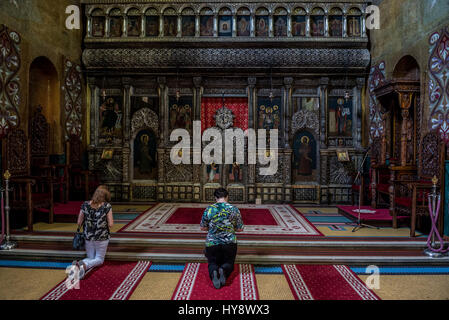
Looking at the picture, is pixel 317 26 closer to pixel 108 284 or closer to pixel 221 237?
pixel 221 237

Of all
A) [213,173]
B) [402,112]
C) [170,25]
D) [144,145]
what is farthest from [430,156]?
[170,25]

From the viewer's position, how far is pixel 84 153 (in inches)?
357

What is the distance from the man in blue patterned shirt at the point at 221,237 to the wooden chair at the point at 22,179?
13.7 feet

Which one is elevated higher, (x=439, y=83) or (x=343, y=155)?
(x=439, y=83)

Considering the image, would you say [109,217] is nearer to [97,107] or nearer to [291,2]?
[97,107]

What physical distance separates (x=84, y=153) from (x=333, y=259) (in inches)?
321

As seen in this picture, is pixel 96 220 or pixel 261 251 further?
pixel 261 251

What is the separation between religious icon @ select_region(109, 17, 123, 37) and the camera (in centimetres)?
896

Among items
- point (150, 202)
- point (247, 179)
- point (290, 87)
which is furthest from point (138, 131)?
point (290, 87)

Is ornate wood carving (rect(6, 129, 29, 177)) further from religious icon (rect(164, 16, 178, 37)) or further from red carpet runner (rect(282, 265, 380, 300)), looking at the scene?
red carpet runner (rect(282, 265, 380, 300))

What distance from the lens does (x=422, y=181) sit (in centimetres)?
561

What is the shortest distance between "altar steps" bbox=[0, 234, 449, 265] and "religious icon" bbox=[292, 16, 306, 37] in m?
6.67

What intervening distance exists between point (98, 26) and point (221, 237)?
8.73 metres

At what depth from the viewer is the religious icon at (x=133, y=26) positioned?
8938mm
